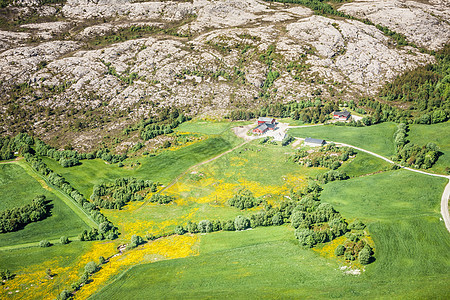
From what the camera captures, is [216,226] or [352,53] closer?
[216,226]

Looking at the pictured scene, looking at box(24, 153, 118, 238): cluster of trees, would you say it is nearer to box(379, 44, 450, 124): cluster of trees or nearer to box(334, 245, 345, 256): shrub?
box(334, 245, 345, 256): shrub

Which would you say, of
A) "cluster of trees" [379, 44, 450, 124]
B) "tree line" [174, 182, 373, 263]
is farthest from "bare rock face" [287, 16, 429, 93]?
"tree line" [174, 182, 373, 263]

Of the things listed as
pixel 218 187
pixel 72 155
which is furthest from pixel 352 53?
pixel 72 155

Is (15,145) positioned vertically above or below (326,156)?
below

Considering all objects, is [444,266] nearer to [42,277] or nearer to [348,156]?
[348,156]

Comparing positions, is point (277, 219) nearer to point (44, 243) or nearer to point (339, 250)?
point (339, 250)

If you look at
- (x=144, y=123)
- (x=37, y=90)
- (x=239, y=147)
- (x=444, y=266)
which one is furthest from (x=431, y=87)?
(x=37, y=90)

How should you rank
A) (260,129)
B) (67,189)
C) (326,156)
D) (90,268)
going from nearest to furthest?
(90,268) < (67,189) < (326,156) < (260,129)

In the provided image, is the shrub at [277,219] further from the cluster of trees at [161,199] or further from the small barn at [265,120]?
the small barn at [265,120]
